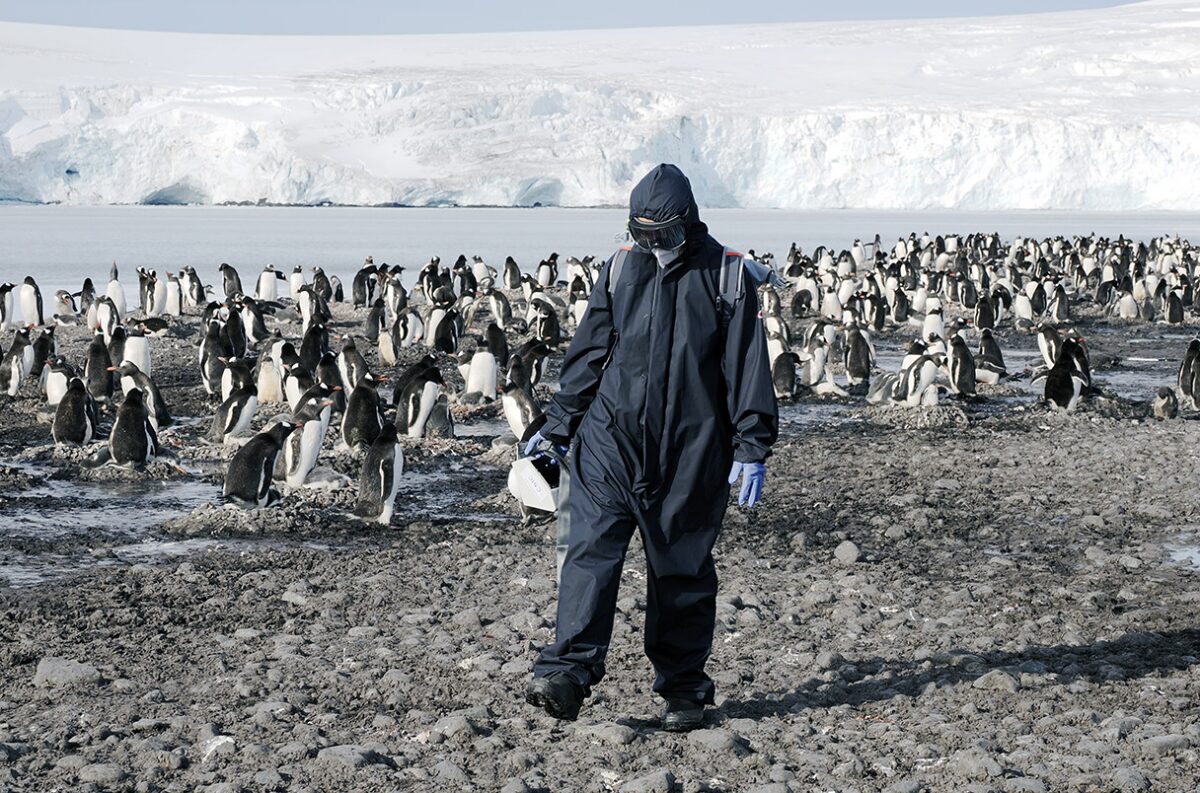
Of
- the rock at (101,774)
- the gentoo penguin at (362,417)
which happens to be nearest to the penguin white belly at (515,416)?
the gentoo penguin at (362,417)

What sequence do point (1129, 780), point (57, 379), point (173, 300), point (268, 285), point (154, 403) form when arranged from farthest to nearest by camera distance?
point (268, 285)
point (173, 300)
point (57, 379)
point (154, 403)
point (1129, 780)

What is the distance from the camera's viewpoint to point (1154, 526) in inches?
241

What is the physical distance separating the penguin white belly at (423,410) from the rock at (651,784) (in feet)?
19.5

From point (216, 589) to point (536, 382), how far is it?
6825 millimetres

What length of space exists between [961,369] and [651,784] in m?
8.41

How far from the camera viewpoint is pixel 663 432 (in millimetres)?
3244

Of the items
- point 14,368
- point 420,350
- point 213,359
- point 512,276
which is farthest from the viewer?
point 512,276

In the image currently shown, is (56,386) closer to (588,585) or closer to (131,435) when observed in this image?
(131,435)

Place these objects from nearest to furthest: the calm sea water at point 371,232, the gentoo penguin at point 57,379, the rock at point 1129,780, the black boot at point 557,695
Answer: the rock at point 1129,780, the black boot at point 557,695, the gentoo penguin at point 57,379, the calm sea water at point 371,232

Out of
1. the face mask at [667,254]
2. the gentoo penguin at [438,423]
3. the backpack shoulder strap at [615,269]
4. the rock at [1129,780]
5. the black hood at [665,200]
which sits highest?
the black hood at [665,200]

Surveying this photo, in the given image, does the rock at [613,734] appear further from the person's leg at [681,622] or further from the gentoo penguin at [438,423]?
the gentoo penguin at [438,423]

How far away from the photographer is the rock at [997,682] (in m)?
3.71

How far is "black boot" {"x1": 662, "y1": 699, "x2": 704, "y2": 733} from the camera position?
3385 millimetres

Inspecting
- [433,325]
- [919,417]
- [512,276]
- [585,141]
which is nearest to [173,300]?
[433,325]
